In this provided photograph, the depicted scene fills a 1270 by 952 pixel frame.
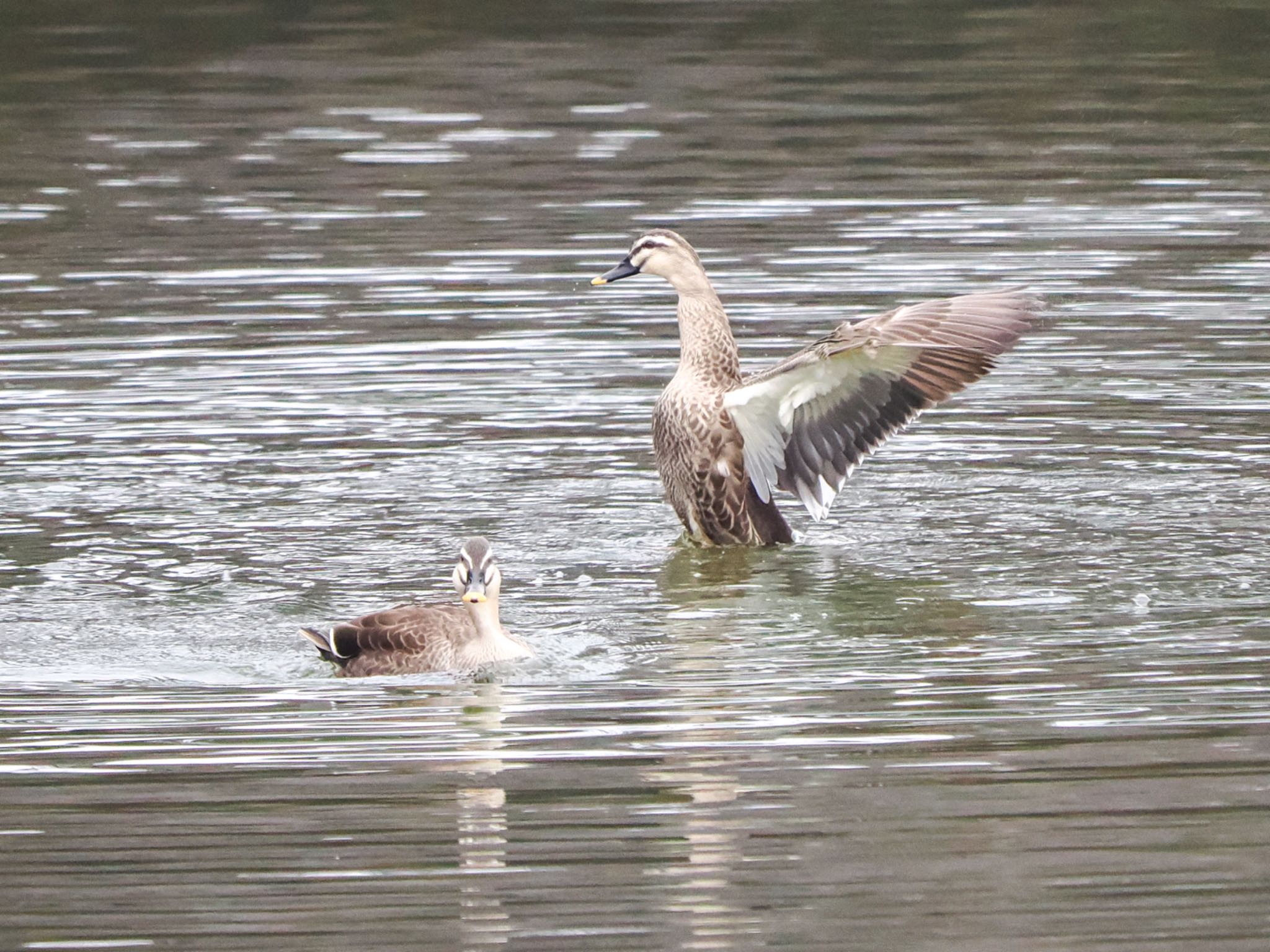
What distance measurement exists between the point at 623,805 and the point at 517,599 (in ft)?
8.67

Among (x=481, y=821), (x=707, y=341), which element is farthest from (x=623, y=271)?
(x=481, y=821)

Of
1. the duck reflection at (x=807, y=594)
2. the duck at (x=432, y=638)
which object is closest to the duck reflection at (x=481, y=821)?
the duck at (x=432, y=638)

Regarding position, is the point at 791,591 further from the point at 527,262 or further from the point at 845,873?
the point at 527,262

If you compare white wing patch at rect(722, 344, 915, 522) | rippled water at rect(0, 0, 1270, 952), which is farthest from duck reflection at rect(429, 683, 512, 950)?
white wing patch at rect(722, 344, 915, 522)

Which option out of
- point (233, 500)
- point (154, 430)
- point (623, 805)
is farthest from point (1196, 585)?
point (154, 430)

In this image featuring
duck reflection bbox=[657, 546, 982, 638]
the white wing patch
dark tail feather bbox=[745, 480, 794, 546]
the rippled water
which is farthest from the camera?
dark tail feather bbox=[745, 480, 794, 546]

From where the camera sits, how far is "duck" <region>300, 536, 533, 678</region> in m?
8.17

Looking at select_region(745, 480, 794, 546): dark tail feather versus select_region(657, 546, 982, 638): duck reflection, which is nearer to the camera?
select_region(657, 546, 982, 638): duck reflection

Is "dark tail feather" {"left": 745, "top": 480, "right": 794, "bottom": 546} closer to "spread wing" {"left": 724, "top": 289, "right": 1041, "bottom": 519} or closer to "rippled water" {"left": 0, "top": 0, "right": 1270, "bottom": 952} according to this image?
"spread wing" {"left": 724, "top": 289, "right": 1041, "bottom": 519}

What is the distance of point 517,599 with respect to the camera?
30.3 ft

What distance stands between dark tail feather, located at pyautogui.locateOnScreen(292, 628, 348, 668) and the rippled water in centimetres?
14

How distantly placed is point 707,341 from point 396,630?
2.87 metres

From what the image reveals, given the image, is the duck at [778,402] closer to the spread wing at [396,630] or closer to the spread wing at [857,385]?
the spread wing at [857,385]

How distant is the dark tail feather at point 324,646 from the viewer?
823cm
